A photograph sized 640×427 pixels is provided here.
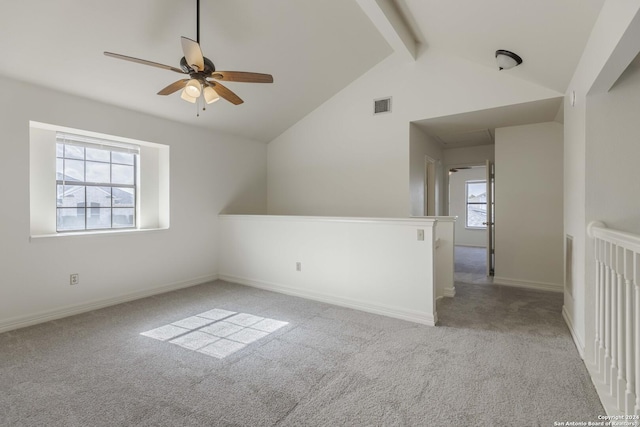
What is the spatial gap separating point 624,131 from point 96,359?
14.1 ft

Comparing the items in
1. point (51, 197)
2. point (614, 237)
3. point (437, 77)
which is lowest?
point (614, 237)

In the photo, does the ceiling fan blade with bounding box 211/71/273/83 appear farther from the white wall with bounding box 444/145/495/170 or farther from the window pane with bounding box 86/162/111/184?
the white wall with bounding box 444/145/495/170

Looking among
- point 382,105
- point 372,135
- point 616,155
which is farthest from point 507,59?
point 372,135

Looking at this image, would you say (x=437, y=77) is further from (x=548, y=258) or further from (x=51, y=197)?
(x=51, y=197)

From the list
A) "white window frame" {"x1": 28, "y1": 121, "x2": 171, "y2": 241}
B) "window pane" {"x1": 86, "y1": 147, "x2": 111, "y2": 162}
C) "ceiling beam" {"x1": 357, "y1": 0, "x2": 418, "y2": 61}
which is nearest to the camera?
"ceiling beam" {"x1": 357, "y1": 0, "x2": 418, "y2": 61}

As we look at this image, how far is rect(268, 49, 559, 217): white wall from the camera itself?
13.3 feet

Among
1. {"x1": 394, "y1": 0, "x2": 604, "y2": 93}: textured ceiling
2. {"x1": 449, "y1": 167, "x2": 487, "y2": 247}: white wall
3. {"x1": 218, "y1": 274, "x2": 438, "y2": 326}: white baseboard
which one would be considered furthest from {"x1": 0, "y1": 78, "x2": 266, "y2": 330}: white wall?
{"x1": 449, "y1": 167, "x2": 487, "y2": 247}: white wall

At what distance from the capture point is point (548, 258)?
4645 mm

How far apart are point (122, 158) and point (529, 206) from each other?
586 cm

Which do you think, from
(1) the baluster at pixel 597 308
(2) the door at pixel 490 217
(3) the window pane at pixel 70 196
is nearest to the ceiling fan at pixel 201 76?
(3) the window pane at pixel 70 196

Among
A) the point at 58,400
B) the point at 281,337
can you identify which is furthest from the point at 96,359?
the point at 281,337

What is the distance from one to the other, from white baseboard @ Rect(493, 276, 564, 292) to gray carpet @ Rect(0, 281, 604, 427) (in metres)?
1.56

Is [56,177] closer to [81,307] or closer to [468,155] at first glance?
[81,307]

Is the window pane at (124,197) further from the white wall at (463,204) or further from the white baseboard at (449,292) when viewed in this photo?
the white wall at (463,204)
